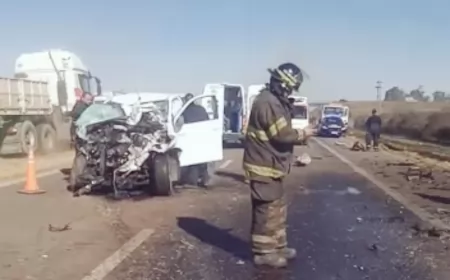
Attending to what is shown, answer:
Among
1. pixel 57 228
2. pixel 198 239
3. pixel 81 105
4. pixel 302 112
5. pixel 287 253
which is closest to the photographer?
pixel 287 253

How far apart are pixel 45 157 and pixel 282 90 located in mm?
18701

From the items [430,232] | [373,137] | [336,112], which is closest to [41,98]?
[373,137]

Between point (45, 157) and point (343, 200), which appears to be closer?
point (343, 200)

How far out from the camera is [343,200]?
13.4 m

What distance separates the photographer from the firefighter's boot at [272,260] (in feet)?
24.3

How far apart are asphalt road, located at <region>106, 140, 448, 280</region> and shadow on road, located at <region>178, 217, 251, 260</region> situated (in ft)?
0.04

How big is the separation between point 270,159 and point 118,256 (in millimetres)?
2018

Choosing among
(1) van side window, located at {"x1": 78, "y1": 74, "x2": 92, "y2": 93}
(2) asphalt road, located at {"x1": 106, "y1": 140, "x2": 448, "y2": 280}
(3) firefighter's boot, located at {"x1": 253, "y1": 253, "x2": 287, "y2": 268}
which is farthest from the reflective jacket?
(1) van side window, located at {"x1": 78, "y1": 74, "x2": 92, "y2": 93}

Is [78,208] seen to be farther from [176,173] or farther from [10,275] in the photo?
[10,275]

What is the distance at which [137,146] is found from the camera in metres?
13.5

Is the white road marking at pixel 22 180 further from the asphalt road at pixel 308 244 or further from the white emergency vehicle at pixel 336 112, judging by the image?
the white emergency vehicle at pixel 336 112

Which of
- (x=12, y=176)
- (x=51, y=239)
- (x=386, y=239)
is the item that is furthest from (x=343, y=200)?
(x=12, y=176)

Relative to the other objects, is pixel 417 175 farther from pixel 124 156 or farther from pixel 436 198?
pixel 124 156

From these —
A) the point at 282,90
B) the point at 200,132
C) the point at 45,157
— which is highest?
the point at 282,90
